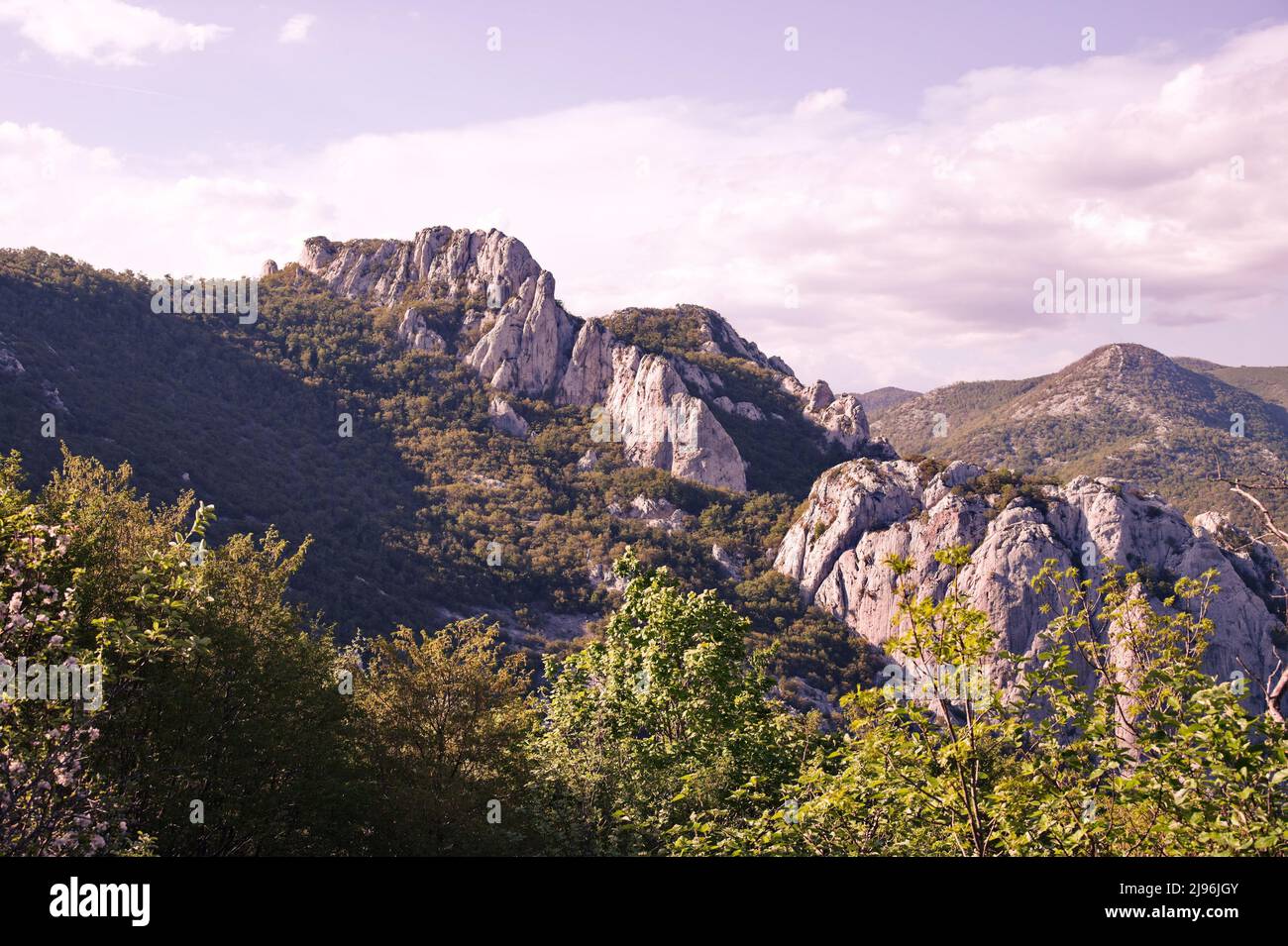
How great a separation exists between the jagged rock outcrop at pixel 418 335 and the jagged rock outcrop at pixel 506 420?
23.4 m

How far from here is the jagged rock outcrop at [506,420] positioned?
540ft

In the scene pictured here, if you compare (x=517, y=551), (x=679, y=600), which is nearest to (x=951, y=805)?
(x=679, y=600)

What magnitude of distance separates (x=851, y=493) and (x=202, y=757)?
11490cm

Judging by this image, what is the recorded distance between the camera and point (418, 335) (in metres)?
179

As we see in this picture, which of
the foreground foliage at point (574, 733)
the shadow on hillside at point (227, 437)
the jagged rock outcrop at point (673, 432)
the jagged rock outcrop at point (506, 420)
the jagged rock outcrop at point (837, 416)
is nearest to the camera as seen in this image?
the foreground foliage at point (574, 733)

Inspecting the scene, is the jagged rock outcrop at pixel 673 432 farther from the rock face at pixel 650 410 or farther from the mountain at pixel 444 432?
the mountain at pixel 444 432

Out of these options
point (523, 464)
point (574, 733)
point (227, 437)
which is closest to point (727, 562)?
point (523, 464)

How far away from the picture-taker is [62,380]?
324 ft

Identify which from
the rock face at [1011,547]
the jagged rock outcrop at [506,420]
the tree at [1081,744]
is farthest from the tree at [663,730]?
the jagged rock outcrop at [506,420]

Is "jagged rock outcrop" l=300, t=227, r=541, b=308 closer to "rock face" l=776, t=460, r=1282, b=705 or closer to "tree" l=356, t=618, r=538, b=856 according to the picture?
"rock face" l=776, t=460, r=1282, b=705

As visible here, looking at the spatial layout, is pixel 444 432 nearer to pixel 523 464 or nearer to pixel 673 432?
pixel 523 464

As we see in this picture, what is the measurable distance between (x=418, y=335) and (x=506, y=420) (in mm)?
32396

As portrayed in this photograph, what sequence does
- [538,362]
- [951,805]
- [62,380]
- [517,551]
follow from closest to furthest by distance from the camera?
[951,805] < [62,380] < [517,551] < [538,362]
